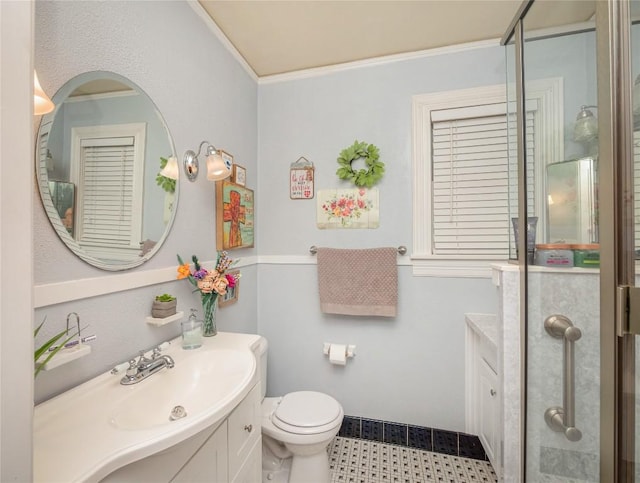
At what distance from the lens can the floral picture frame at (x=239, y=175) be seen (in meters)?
1.68

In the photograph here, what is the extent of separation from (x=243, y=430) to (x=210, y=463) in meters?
0.22

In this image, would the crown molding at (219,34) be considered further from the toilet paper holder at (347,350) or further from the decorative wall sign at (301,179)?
the toilet paper holder at (347,350)

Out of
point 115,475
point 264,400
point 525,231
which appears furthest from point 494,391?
point 115,475

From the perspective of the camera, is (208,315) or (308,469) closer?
(208,315)

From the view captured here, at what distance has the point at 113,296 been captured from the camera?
3.16ft

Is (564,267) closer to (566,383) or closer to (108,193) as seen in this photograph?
(566,383)

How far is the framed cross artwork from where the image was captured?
1.53m

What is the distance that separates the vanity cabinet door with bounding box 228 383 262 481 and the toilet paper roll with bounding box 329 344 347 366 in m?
0.66

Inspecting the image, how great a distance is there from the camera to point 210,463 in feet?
2.83

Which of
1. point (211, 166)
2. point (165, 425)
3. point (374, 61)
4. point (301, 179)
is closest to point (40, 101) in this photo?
point (211, 166)

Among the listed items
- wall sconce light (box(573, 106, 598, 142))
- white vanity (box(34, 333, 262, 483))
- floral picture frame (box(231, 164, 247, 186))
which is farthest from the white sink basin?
wall sconce light (box(573, 106, 598, 142))

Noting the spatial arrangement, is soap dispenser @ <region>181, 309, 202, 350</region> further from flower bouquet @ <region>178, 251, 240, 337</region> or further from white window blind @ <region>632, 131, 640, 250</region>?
white window blind @ <region>632, 131, 640, 250</region>

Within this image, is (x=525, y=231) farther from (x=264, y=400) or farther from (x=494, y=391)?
(x=264, y=400)

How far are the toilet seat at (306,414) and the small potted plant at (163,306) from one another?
2.55ft
